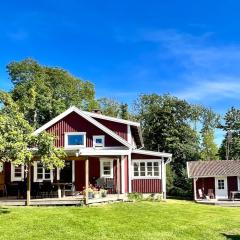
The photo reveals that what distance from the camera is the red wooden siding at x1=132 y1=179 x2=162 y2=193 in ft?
95.6

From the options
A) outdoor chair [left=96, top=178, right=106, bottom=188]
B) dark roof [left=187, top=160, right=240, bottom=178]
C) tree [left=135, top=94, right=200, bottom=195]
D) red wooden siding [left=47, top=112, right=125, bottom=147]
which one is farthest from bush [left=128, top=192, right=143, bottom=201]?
tree [left=135, top=94, right=200, bottom=195]

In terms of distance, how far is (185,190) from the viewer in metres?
42.9

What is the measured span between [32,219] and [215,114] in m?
57.2

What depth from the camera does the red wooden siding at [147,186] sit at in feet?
95.6

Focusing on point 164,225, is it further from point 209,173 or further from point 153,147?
point 153,147

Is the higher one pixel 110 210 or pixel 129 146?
pixel 129 146

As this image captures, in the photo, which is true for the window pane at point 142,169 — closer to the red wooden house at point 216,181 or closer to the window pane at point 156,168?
the window pane at point 156,168

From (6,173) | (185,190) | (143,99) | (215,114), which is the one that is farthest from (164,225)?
(215,114)

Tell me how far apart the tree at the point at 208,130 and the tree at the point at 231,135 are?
2596mm

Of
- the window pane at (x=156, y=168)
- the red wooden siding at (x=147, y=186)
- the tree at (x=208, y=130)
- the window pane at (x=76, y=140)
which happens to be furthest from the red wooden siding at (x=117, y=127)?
the tree at (x=208, y=130)

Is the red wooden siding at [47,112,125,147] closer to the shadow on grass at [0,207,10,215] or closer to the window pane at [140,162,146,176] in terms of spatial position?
the window pane at [140,162,146,176]

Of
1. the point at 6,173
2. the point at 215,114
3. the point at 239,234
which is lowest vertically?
the point at 239,234

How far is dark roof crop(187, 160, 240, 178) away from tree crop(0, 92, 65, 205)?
22083 mm

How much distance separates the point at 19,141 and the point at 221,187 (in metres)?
26.4
